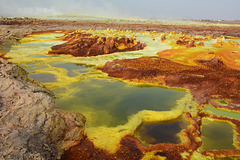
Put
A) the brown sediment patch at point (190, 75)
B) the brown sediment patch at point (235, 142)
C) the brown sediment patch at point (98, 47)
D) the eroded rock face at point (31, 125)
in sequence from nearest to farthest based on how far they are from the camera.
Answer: the eroded rock face at point (31, 125), the brown sediment patch at point (235, 142), the brown sediment patch at point (190, 75), the brown sediment patch at point (98, 47)

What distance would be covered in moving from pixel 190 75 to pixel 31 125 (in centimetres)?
987

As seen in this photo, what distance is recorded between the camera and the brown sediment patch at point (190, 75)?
31.4 feet

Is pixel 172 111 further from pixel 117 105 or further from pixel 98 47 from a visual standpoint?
pixel 98 47

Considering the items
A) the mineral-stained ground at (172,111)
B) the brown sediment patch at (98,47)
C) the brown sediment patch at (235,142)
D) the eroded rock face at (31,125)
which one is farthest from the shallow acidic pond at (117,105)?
the brown sediment patch at (98,47)

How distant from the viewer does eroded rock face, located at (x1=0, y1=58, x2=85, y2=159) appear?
425cm

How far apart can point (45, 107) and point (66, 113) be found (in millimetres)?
778

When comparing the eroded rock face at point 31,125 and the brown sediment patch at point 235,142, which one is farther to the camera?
the brown sediment patch at point 235,142

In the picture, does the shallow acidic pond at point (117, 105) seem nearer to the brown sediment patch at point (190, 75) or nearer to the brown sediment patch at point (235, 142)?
the brown sediment patch at point (235, 142)

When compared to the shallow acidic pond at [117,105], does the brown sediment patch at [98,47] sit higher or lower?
higher

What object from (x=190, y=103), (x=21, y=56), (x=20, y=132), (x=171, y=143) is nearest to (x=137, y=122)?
(x=171, y=143)

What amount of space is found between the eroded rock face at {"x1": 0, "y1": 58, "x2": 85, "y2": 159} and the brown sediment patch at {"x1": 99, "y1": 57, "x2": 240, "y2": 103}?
6171 mm

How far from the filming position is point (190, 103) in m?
8.55

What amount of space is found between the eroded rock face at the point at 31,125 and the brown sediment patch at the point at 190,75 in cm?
617

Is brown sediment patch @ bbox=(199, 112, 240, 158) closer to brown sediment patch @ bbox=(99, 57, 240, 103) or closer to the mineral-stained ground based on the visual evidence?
the mineral-stained ground
